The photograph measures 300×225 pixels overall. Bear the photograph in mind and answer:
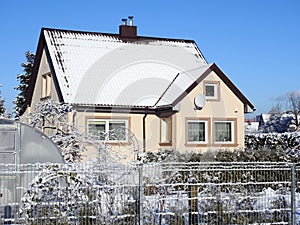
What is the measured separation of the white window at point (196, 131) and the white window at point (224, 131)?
23.0 inches

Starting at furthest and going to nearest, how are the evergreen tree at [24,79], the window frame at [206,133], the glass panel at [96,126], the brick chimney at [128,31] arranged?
the evergreen tree at [24,79], the brick chimney at [128,31], the window frame at [206,133], the glass panel at [96,126]

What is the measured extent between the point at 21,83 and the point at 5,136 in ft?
115

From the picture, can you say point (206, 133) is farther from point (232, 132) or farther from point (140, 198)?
point (140, 198)

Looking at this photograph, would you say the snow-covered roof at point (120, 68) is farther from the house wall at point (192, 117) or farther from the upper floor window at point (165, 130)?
the upper floor window at point (165, 130)

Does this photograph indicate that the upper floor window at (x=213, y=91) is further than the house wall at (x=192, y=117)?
Yes

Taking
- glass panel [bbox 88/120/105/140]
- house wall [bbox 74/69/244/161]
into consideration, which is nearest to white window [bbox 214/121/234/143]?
house wall [bbox 74/69/244/161]

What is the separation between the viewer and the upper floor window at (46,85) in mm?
26127

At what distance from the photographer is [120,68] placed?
26.0 metres

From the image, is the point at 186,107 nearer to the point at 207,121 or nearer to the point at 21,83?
the point at 207,121

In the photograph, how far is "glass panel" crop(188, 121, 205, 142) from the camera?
23.9 m

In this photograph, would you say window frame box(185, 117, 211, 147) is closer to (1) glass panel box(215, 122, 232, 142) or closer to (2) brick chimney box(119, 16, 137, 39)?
(1) glass panel box(215, 122, 232, 142)

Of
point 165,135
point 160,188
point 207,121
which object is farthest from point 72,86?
point 160,188

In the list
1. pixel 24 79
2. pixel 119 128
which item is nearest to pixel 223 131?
pixel 119 128

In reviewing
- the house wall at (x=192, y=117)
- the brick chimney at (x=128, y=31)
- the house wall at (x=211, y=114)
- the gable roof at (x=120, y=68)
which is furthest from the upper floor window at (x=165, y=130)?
the brick chimney at (x=128, y=31)
